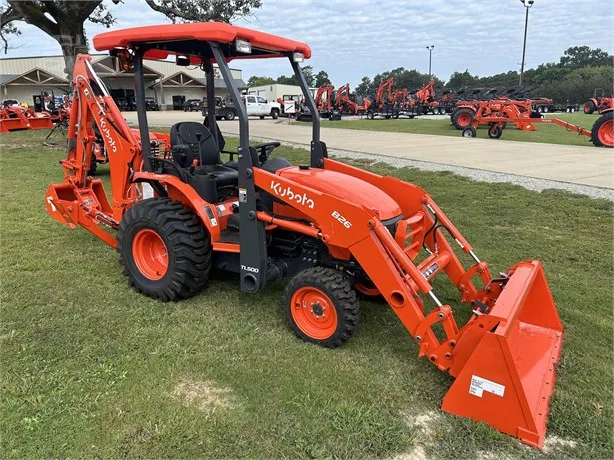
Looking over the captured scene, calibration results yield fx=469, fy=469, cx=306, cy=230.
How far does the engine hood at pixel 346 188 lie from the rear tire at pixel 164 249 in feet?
3.04

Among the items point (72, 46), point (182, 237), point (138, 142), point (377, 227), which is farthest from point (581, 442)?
point (72, 46)

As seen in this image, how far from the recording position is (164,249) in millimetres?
4332

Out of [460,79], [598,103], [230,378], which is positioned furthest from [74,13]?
[460,79]

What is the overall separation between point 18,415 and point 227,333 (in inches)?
56.5

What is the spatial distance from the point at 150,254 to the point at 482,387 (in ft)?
10.1

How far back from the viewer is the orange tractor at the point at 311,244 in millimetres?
2812

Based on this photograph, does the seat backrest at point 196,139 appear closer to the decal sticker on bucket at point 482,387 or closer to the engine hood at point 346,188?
the engine hood at point 346,188

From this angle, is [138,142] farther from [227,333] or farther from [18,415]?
[18,415]

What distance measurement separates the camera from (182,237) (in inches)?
153

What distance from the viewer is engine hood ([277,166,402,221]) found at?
3531 millimetres

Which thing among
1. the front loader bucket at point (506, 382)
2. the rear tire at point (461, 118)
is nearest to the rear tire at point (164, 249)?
the front loader bucket at point (506, 382)

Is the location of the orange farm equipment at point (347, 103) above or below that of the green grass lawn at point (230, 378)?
above

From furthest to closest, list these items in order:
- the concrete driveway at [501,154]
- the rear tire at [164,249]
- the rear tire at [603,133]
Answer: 1. the rear tire at [603,133]
2. the concrete driveway at [501,154]
3. the rear tire at [164,249]

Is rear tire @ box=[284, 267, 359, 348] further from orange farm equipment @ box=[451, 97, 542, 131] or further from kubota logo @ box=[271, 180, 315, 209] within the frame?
orange farm equipment @ box=[451, 97, 542, 131]
